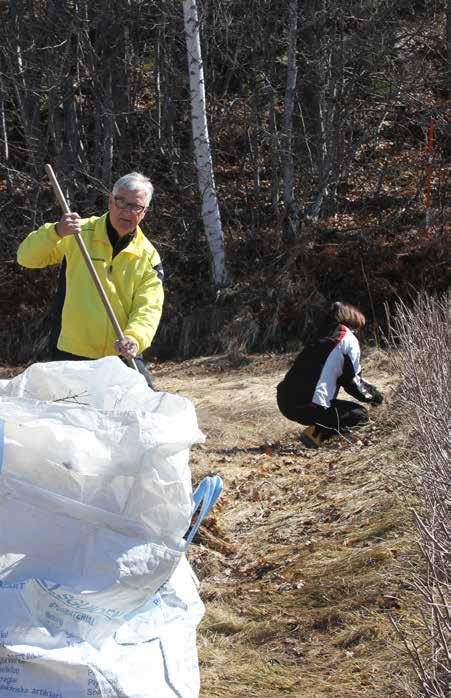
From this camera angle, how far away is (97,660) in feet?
8.21

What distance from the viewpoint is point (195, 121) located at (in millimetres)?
11500

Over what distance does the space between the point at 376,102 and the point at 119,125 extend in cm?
361

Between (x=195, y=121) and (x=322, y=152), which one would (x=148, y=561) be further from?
(x=322, y=152)

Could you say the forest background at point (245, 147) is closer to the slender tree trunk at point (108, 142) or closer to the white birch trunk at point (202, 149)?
the slender tree trunk at point (108, 142)

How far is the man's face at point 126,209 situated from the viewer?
14.0 feet

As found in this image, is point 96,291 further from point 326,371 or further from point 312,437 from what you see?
point 312,437

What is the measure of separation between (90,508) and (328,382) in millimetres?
4246

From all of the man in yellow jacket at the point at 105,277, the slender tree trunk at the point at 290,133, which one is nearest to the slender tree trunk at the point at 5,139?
the slender tree trunk at the point at 290,133

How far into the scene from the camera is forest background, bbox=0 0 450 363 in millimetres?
11992

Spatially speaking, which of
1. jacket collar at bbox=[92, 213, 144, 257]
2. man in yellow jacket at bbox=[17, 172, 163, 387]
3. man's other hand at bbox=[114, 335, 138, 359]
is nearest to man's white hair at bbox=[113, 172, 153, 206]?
man in yellow jacket at bbox=[17, 172, 163, 387]

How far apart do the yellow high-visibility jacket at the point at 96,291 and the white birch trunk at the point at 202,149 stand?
282 inches

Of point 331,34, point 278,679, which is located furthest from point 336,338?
point 331,34

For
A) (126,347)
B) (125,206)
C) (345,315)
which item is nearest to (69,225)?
(125,206)

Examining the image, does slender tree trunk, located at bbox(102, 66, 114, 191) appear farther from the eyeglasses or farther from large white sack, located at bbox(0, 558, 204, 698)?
large white sack, located at bbox(0, 558, 204, 698)
